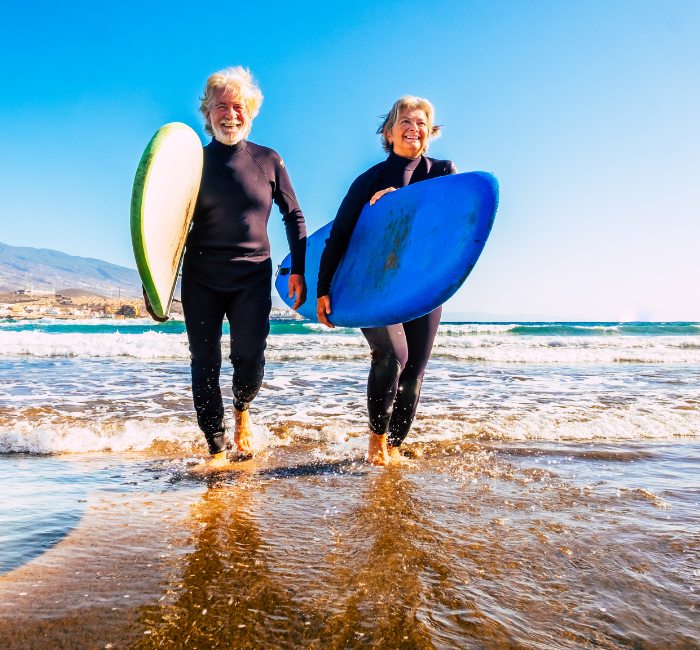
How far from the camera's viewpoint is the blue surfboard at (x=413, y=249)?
7.39 feet

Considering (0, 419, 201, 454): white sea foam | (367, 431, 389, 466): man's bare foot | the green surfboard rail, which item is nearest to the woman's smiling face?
the green surfboard rail

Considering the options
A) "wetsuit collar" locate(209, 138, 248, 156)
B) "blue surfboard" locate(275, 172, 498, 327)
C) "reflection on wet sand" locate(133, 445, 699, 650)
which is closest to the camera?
"reflection on wet sand" locate(133, 445, 699, 650)

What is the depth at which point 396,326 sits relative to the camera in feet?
8.89

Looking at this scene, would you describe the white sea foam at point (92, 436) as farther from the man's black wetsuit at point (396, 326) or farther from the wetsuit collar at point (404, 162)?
the wetsuit collar at point (404, 162)

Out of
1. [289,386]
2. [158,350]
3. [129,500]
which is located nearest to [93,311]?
[158,350]

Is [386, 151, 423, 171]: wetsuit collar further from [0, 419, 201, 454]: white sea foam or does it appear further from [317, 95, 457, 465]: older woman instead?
[0, 419, 201, 454]: white sea foam

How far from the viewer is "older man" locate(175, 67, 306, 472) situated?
265cm

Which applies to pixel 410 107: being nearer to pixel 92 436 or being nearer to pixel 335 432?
pixel 335 432

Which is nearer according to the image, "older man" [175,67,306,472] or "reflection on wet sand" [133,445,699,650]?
"reflection on wet sand" [133,445,699,650]

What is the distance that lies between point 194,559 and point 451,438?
2281mm

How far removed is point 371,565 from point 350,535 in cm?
27

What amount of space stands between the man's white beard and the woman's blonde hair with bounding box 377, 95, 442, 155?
0.82 metres

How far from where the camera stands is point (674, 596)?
1.27 m

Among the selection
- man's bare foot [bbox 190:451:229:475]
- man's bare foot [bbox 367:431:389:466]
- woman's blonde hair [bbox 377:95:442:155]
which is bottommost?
man's bare foot [bbox 190:451:229:475]
